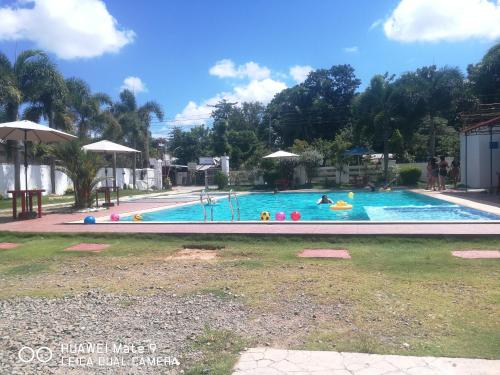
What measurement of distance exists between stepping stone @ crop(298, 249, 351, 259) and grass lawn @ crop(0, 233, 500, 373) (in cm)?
17

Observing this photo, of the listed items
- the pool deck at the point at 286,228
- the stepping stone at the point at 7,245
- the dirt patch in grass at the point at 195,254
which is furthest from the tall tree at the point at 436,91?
the stepping stone at the point at 7,245

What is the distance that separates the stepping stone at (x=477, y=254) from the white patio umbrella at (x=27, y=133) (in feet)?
39.7

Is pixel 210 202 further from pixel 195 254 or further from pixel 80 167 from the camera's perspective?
pixel 80 167

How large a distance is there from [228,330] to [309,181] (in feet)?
90.1

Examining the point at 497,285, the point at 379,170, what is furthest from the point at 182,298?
the point at 379,170

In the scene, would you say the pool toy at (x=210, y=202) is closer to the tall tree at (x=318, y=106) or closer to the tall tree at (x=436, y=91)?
the tall tree at (x=436, y=91)

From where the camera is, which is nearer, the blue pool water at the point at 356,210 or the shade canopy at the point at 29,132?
the shade canopy at the point at 29,132

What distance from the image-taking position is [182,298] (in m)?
5.46

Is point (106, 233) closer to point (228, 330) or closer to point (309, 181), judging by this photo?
point (228, 330)

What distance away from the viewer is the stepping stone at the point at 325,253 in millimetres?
7543

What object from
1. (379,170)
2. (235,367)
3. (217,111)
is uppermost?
(217,111)

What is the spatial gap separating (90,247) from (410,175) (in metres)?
23.4

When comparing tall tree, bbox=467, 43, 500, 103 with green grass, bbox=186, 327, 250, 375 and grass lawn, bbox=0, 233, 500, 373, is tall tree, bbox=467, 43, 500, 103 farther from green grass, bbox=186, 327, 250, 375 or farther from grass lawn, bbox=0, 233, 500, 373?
green grass, bbox=186, 327, 250, 375

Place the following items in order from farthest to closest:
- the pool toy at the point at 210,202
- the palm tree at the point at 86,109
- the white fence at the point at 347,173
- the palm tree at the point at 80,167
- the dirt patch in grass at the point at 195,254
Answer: the palm tree at the point at 86,109 < the white fence at the point at 347,173 < the palm tree at the point at 80,167 < the pool toy at the point at 210,202 < the dirt patch in grass at the point at 195,254
